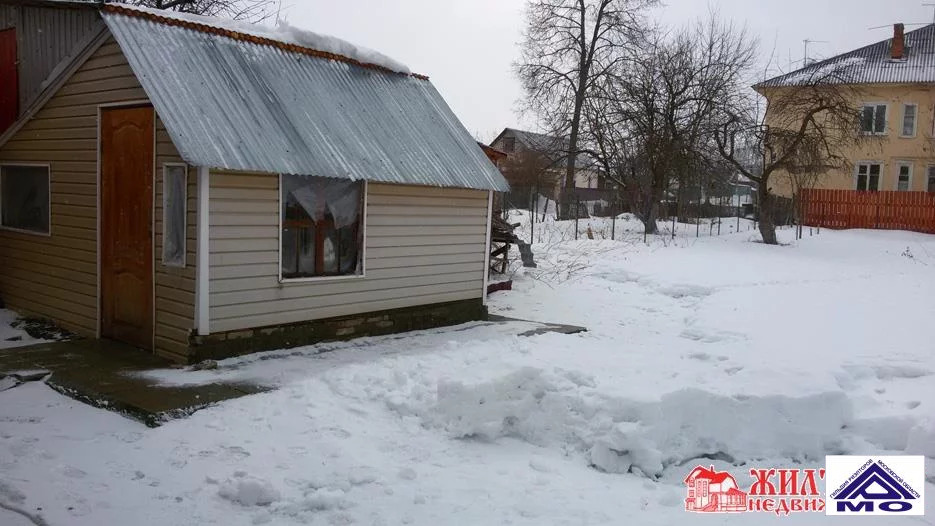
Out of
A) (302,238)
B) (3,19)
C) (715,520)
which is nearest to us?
(715,520)

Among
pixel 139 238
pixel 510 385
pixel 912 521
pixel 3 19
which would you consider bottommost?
pixel 912 521

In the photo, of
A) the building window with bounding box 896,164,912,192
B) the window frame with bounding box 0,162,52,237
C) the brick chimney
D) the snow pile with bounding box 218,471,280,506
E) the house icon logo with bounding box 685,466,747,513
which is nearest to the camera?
the snow pile with bounding box 218,471,280,506

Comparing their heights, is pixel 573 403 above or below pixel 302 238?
below

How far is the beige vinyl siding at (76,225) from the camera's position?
288 inches

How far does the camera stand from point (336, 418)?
5.85m

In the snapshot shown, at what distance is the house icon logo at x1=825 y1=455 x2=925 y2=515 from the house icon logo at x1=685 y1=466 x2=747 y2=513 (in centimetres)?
61

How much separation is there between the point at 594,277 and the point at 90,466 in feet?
40.2

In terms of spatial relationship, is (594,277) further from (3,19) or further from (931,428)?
(3,19)

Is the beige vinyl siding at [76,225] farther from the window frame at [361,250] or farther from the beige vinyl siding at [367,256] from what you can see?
the window frame at [361,250]

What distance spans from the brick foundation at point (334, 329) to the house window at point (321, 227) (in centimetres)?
61

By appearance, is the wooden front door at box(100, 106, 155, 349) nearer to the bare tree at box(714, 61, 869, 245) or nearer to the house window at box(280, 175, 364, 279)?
the house window at box(280, 175, 364, 279)

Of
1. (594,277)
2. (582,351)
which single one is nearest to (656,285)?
(594,277)

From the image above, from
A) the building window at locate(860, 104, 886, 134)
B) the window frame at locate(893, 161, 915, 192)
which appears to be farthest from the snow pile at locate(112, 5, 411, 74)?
the window frame at locate(893, 161, 915, 192)

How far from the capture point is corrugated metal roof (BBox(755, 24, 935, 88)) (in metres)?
33.1
